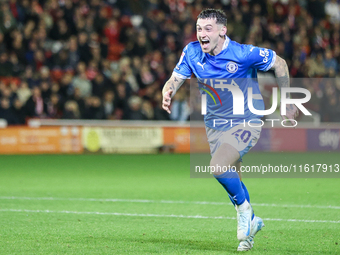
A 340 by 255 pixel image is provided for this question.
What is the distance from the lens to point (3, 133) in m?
15.5

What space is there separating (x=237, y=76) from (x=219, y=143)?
676 mm

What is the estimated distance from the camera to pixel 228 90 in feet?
19.0

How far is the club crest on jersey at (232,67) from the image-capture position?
224 inches

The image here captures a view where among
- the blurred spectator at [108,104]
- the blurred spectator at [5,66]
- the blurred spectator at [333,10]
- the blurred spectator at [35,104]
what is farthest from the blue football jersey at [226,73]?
the blurred spectator at [333,10]

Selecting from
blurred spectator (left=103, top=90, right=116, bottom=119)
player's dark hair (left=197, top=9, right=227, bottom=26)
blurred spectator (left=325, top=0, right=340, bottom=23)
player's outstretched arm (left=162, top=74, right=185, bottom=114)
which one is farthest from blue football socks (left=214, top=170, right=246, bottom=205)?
blurred spectator (left=325, top=0, right=340, bottom=23)

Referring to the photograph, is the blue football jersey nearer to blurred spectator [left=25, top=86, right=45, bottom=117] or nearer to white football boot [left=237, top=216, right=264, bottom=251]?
white football boot [left=237, top=216, right=264, bottom=251]

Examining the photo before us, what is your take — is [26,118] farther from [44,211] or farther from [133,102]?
[44,211]

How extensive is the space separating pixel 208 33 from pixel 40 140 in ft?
36.2

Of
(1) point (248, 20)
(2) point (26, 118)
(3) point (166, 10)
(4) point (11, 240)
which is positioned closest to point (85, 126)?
(2) point (26, 118)

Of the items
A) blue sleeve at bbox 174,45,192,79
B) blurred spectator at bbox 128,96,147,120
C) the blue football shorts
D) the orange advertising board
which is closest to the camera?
the blue football shorts

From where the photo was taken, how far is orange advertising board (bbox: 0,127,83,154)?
51.2ft

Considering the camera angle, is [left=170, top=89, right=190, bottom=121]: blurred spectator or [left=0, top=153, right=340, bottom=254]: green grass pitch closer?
[left=0, top=153, right=340, bottom=254]: green grass pitch

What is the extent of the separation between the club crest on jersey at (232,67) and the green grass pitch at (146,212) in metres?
1.68

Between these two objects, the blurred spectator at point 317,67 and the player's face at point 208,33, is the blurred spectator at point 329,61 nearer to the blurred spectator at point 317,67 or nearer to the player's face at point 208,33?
the blurred spectator at point 317,67
